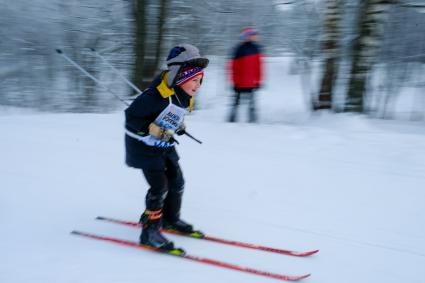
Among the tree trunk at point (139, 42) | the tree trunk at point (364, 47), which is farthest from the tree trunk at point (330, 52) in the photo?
the tree trunk at point (139, 42)

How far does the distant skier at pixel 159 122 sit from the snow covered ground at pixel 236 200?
0.33m

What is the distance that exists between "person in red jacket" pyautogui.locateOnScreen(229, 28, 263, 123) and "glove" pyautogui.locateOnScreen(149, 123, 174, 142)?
3990 mm

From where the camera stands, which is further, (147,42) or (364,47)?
(147,42)

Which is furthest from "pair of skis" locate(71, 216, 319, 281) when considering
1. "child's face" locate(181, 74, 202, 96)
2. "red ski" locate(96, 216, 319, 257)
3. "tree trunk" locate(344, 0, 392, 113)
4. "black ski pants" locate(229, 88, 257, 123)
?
"tree trunk" locate(344, 0, 392, 113)

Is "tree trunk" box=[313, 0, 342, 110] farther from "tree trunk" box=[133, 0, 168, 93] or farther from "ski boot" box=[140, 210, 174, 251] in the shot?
"ski boot" box=[140, 210, 174, 251]

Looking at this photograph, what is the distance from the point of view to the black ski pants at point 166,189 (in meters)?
3.07

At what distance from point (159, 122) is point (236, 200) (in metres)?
1.50

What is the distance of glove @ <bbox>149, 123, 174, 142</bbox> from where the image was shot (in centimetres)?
290

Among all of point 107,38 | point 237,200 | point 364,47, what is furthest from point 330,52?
point 107,38

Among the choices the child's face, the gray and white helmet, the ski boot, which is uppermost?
the gray and white helmet

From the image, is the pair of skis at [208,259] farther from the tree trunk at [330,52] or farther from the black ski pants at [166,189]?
the tree trunk at [330,52]

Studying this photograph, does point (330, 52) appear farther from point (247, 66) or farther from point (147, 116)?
point (147, 116)

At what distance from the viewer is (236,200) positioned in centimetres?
412

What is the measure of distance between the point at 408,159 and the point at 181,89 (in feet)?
11.1
